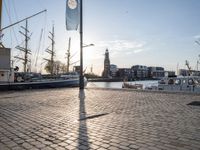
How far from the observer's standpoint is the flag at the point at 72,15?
16898mm

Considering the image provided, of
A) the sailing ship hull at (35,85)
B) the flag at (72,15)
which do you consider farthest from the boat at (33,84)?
the flag at (72,15)

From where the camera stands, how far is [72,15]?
56.0 feet

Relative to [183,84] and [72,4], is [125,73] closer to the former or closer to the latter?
[183,84]

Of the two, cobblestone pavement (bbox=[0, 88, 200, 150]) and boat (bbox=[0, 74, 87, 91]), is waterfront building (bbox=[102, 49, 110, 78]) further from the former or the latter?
cobblestone pavement (bbox=[0, 88, 200, 150])

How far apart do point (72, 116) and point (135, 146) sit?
3386 millimetres

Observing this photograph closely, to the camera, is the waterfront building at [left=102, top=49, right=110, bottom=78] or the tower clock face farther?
the waterfront building at [left=102, top=49, right=110, bottom=78]

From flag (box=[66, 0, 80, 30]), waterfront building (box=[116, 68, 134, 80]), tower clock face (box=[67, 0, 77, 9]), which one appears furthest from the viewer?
waterfront building (box=[116, 68, 134, 80])

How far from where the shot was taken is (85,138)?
487cm

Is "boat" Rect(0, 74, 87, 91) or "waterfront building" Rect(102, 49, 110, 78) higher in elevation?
"waterfront building" Rect(102, 49, 110, 78)

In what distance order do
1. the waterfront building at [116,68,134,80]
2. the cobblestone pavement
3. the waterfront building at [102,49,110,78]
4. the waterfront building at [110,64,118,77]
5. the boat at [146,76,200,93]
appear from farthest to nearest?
the waterfront building at [116,68,134,80]
the waterfront building at [110,64,118,77]
the waterfront building at [102,49,110,78]
the boat at [146,76,200,93]
the cobblestone pavement

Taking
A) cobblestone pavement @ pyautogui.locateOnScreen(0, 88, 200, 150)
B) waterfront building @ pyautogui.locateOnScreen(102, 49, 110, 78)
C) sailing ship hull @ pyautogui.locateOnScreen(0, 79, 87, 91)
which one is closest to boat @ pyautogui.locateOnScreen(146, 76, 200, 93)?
sailing ship hull @ pyautogui.locateOnScreen(0, 79, 87, 91)

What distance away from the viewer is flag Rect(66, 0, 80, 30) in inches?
665

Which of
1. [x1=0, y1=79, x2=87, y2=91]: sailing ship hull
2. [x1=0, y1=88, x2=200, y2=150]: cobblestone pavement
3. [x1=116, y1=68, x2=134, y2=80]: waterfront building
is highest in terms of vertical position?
[x1=116, y1=68, x2=134, y2=80]: waterfront building

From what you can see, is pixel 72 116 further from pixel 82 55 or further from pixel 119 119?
pixel 82 55
